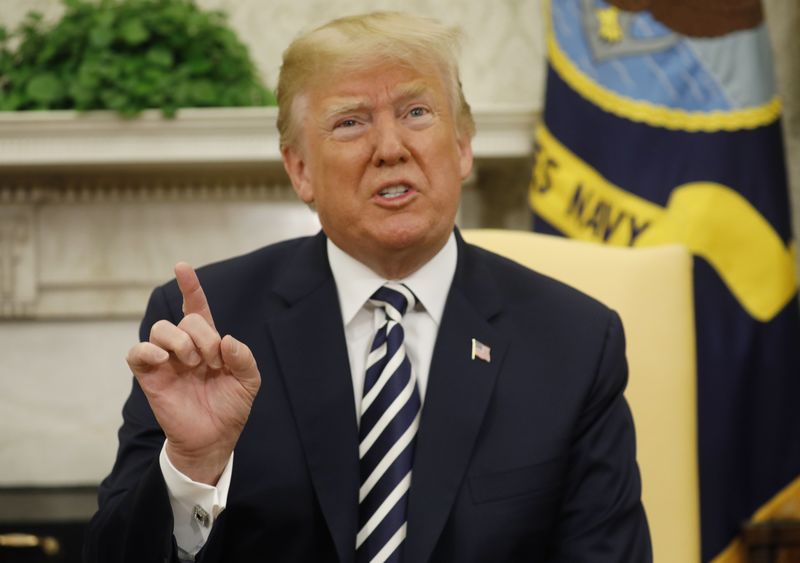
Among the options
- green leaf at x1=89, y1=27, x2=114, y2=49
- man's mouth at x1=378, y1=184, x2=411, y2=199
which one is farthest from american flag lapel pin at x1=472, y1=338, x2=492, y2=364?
green leaf at x1=89, y1=27, x2=114, y2=49

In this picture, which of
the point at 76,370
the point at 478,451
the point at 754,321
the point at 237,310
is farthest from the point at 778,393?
the point at 76,370

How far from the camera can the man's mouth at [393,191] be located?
1.41 m

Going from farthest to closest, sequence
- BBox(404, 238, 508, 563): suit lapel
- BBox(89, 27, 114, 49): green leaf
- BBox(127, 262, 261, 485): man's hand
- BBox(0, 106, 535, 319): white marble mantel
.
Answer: BBox(0, 106, 535, 319): white marble mantel
BBox(89, 27, 114, 49): green leaf
BBox(404, 238, 508, 563): suit lapel
BBox(127, 262, 261, 485): man's hand

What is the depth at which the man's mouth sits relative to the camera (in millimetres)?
1408

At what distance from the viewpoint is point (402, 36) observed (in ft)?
4.64

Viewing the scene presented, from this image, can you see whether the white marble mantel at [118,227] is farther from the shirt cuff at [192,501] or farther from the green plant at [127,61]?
the shirt cuff at [192,501]

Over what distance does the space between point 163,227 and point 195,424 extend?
2178 millimetres

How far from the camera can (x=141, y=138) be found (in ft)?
9.67

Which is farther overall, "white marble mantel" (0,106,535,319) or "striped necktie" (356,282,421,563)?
"white marble mantel" (0,106,535,319)

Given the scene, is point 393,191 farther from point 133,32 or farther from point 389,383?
point 133,32

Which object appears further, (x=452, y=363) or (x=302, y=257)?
(x=302, y=257)

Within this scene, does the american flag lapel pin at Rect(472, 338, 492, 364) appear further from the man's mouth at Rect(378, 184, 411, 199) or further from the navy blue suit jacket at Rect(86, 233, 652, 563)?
the man's mouth at Rect(378, 184, 411, 199)

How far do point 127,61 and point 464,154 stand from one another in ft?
5.37

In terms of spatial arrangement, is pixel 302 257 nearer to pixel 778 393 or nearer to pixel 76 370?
pixel 778 393
